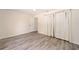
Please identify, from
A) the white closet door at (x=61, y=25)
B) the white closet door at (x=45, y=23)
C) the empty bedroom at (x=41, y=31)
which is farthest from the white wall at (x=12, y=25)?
the white closet door at (x=61, y=25)

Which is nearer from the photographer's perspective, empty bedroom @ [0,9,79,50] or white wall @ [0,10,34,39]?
empty bedroom @ [0,9,79,50]

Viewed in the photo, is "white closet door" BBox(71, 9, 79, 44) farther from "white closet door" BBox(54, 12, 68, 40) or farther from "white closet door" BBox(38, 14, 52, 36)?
"white closet door" BBox(38, 14, 52, 36)

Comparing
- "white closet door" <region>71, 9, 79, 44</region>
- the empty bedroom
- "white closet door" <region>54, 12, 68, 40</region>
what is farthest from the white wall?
"white closet door" <region>71, 9, 79, 44</region>

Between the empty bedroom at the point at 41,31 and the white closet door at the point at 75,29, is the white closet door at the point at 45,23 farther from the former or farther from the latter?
the white closet door at the point at 75,29

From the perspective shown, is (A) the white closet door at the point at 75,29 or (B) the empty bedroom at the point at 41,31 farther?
(A) the white closet door at the point at 75,29

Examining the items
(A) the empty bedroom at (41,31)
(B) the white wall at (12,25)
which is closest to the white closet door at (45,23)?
(A) the empty bedroom at (41,31)

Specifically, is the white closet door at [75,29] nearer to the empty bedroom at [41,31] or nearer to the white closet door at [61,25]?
the empty bedroom at [41,31]

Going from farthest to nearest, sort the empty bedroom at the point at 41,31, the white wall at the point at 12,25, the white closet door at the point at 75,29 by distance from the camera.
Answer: the white wall at the point at 12,25 < the white closet door at the point at 75,29 < the empty bedroom at the point at 41,31

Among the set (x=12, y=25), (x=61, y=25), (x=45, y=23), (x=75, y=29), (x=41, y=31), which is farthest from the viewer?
(x=12, y=25)

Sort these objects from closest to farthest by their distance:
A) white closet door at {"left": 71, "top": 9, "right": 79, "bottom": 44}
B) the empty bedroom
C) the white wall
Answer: the empty bedroom < white closet door at {"left": 71, "top": 9, "right": 79, "bottom": 44} < the white wall

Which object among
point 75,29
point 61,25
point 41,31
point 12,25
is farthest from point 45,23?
point 12,25

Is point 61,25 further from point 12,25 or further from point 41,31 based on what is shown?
point 12,25

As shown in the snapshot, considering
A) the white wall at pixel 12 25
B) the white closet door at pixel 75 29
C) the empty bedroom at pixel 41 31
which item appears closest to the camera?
the empty bedroom at pixel 41 31
